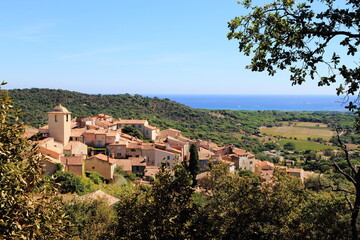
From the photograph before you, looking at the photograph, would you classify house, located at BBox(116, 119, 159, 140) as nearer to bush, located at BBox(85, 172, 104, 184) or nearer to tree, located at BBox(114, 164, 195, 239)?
bush, located at BBox(85, 172, 104, 184)

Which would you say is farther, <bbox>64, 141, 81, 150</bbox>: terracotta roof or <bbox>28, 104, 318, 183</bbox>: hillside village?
<bbox>64, 141, 81, 150</bbox>: terracotta roof

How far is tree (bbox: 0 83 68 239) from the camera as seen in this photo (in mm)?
4348

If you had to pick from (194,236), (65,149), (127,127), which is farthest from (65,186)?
(127,127)

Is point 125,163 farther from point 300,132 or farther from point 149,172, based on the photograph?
point 300,132

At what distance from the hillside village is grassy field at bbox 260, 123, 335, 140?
59.2m

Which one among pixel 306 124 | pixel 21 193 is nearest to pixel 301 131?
pixel 306 124

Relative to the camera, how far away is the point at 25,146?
5.20 meters

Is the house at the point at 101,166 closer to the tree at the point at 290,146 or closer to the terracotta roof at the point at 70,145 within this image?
the terracotta roof at the point at 70,145

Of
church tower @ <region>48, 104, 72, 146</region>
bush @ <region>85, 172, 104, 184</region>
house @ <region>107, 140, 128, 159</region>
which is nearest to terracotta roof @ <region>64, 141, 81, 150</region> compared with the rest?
church tower @ <region>48, 104, 72, 146</region>

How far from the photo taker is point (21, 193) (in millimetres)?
4793

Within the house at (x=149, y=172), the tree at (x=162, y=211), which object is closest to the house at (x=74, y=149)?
the house at (x=149, y=172)

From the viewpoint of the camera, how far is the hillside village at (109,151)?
29062 millimetres

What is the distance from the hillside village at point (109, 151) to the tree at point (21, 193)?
1919 cm

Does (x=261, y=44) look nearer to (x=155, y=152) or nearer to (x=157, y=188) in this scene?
(x=157, y=188)
